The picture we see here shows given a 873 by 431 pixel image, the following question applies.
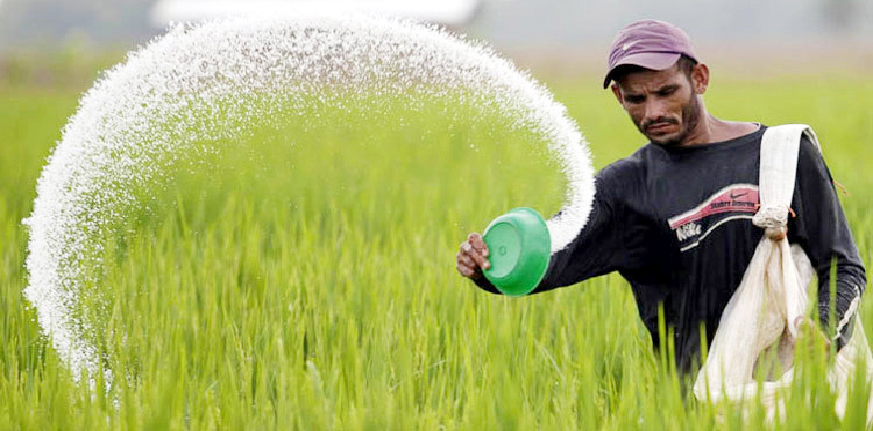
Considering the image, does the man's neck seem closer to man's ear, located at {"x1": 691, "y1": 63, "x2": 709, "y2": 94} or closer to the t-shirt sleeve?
man's ear, located at {"x1": 691, "y1": 63, "x2": 709, "y2": 94}

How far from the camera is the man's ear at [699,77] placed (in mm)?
2129

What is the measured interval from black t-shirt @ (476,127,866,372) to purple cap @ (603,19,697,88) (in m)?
0.23

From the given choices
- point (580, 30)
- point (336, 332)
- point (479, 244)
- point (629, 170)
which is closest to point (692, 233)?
point (629, 170)

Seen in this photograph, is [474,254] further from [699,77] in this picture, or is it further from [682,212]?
[699,77]

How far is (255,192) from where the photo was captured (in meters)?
3.83

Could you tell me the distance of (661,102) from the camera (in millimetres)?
2068

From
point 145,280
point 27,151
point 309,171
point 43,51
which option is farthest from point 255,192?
point 43,51

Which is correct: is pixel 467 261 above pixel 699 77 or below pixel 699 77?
below

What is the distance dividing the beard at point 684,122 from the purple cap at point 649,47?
0.10m

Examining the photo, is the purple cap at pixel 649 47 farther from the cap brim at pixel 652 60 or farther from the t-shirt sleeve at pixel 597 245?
the t-shirt sleeve at pixel 597 245

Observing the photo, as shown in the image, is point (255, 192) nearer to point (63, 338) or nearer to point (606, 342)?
point (63, 338)

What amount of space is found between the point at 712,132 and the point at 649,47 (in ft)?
0.86

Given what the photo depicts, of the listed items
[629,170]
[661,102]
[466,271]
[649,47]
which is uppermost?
[649,47]

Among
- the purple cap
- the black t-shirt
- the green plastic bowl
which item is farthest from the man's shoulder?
the green plastic bowl
